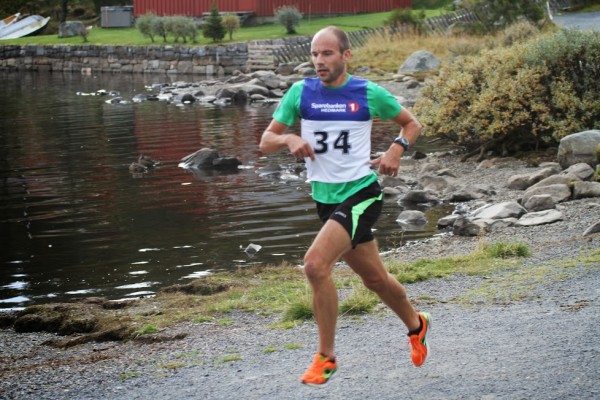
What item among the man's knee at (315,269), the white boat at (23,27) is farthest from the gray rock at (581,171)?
the white boat at (23,27)

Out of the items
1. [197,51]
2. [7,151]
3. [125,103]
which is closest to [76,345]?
[7,151]

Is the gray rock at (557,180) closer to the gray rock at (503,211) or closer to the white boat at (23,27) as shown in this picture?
the gray rock at (503,211)

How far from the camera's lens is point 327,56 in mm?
6805

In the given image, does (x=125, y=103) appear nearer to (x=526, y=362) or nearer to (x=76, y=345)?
(x=76, y=345)

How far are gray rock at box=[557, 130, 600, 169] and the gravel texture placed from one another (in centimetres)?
795

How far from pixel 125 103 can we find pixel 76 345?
32506 millimetres

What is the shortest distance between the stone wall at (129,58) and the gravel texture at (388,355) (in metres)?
42.9

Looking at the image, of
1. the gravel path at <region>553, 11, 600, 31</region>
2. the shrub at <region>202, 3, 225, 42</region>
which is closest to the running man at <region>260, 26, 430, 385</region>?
the gravel path at <region>553, 11, 600, 31</region>

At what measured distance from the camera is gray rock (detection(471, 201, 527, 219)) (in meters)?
16.0

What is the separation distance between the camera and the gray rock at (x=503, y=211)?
1605 centimetres

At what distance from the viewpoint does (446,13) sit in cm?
5544

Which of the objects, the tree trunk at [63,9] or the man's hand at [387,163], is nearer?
the man's hand at [387,163]

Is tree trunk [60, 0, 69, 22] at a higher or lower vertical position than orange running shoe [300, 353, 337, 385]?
higher

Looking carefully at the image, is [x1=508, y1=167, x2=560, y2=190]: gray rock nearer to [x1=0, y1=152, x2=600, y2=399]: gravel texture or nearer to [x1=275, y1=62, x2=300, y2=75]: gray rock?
[x1=0, y1=152, x2=600, y2=399]: gravel texture
